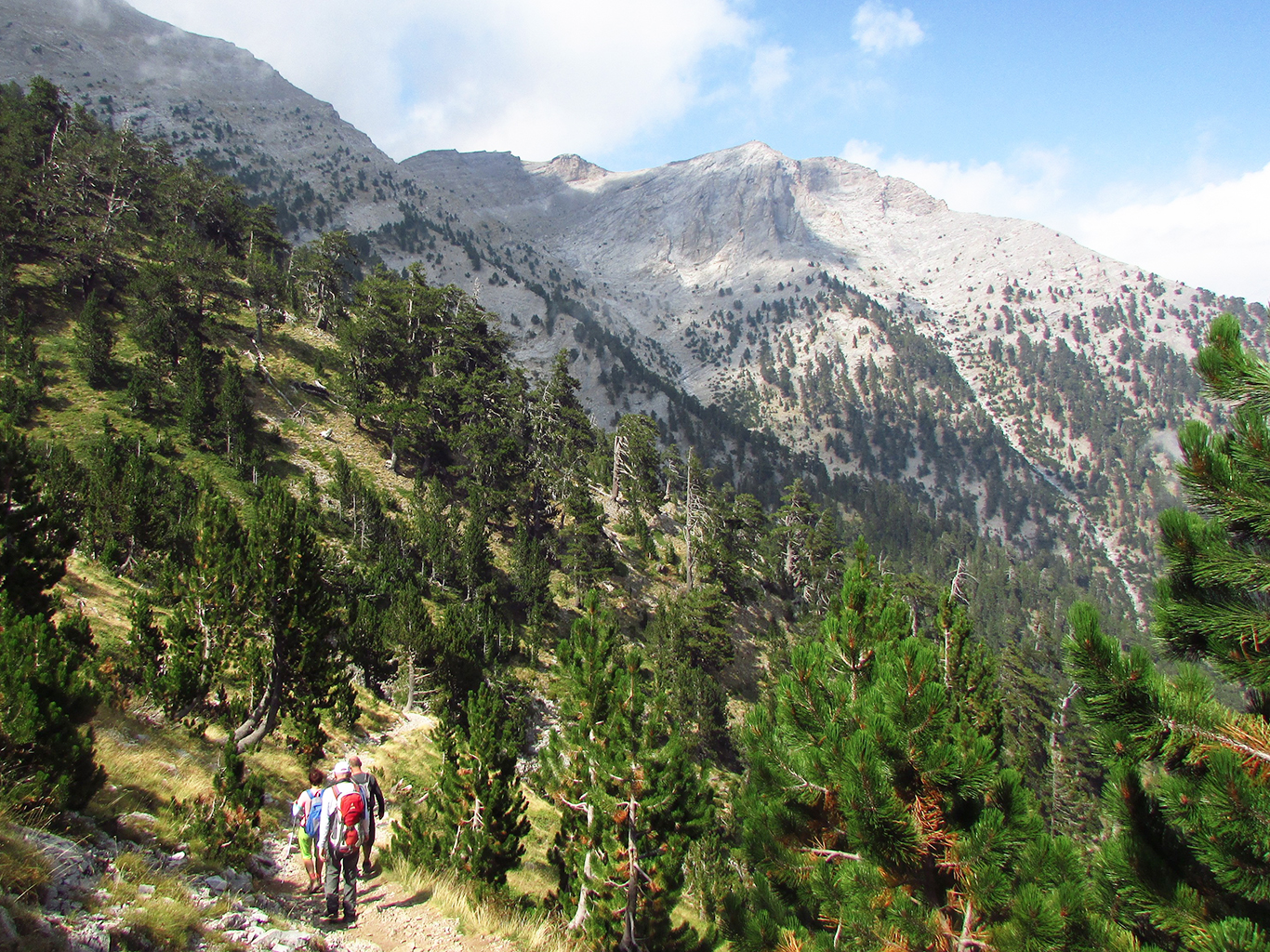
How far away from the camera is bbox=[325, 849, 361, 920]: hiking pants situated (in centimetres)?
694

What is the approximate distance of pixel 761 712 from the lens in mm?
6844

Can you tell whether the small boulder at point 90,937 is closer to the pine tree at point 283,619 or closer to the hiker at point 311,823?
the hiker at point 311,823

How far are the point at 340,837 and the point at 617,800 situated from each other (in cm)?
456

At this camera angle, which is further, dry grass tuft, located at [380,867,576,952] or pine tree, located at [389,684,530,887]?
pine tree, located at [389,684,530,887]

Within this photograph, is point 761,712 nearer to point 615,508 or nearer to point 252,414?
point 252,414

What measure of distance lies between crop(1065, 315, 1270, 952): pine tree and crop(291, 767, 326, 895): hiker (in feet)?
26.0

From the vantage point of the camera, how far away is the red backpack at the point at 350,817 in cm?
704

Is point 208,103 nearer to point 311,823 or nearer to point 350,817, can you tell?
point 311,823

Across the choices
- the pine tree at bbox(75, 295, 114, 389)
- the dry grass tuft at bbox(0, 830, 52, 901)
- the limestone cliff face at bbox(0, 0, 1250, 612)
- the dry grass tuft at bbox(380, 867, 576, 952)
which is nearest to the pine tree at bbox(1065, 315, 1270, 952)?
the dry grass tuft at bbox(0, 830, 52, 901)

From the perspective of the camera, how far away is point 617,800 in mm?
9953

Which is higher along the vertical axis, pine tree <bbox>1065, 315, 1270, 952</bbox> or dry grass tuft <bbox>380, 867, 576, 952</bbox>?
pine tree <bbox>1065, 315, 1270, 952</bbox>

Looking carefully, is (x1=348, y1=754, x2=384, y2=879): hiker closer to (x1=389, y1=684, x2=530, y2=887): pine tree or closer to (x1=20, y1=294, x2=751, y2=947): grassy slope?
(x1=20, y1=294, x2=751, y2=947): grassy slope

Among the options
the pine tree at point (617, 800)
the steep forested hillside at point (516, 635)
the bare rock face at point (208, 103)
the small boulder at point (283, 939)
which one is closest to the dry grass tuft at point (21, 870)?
the steep forested hillside at point (516, 635)

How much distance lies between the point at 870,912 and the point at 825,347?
203 metres
